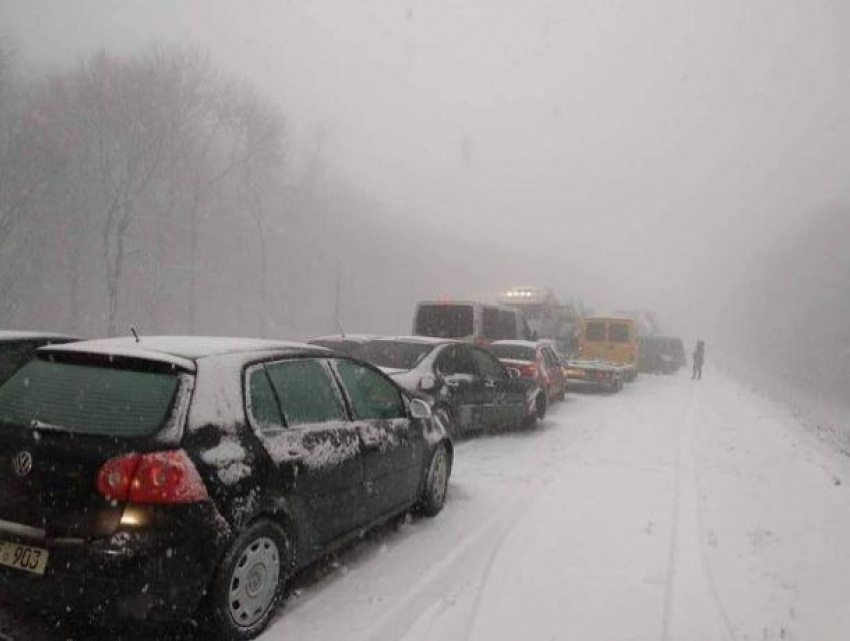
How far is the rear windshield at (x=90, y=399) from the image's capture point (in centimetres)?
326

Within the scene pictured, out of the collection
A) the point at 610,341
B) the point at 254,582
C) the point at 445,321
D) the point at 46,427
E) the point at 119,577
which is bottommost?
the point at 254,582

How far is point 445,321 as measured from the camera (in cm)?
1456

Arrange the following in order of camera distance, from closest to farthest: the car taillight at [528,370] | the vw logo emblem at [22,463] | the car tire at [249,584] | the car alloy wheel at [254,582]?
the vw logo emblem at [22,463]
the car tire at [249,584]
the car alloy wheel at [254,582]
the car taillight at [528,370]

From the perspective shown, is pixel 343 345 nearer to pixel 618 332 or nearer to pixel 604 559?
pixel 604 559

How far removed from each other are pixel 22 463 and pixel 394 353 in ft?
19.8

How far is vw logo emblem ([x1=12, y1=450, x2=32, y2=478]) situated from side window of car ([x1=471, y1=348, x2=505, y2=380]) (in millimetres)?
7315

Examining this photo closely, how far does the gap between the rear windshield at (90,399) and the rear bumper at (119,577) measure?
0.52 m

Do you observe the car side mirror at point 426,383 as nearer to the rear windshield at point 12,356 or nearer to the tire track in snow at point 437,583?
the tire track in snow at point 437,583

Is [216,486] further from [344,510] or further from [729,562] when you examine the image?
[729,562]

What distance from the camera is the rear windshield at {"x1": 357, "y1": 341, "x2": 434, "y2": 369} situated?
8.80 m

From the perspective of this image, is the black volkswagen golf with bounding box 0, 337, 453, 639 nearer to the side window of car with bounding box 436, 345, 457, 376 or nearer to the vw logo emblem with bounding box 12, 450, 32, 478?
the vw logo emblem with bounding box 12, 450, 32, 478

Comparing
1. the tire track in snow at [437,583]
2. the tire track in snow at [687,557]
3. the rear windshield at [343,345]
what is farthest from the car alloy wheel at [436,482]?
the rear windshield at [343,345]

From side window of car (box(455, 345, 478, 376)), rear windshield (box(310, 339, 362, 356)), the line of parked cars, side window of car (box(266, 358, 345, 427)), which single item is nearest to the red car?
side window of car (box(455, 345, 478, 376))

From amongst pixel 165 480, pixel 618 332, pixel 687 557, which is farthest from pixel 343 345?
pixel 618 332
